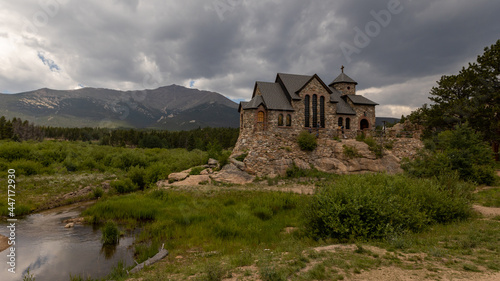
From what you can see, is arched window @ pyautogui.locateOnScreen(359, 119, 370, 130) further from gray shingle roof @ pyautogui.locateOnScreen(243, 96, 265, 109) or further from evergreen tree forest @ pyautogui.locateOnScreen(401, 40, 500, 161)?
gray shingle roof @ pyautogui.locateOnScreen(243, 96, 265, 109)

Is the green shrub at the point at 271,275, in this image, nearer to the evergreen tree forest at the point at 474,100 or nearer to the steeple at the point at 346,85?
the evergreen tree forest at the point at 474,100

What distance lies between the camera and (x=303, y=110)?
35.5 m

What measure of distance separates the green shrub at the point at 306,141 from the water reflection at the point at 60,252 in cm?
2360

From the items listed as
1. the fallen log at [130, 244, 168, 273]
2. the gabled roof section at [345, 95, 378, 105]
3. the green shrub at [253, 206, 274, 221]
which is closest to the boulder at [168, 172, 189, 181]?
the green shrub at [253, 206, 274, 221]

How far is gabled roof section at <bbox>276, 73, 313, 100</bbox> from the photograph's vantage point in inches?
1428

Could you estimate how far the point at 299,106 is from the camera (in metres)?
35.5

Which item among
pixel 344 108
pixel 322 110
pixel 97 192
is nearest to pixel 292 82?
pixel 322 110

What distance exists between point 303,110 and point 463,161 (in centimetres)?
1898

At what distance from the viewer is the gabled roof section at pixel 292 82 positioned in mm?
36281

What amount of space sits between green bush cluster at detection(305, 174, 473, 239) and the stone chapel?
2073cm

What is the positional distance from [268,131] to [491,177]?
2183 cm

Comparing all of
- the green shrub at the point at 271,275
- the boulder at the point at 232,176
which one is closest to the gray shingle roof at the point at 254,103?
the boulder at the point at 232,176

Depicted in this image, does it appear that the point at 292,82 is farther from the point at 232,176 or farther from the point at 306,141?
the point at 232,176

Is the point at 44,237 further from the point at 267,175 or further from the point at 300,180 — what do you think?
the point at 300,180
